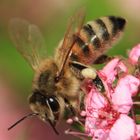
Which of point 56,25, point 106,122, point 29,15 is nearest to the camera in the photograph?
point 106,122

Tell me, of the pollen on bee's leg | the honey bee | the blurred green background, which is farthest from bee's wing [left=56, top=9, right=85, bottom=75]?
the blurred green background

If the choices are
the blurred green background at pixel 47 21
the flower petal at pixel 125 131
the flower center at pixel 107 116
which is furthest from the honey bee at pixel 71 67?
the blurred green background at pixel 47 21

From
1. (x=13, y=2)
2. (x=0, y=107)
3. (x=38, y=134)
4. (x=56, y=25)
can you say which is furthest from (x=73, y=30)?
(x=13, y=2)

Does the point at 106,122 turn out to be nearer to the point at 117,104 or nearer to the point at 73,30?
the point at 117,104

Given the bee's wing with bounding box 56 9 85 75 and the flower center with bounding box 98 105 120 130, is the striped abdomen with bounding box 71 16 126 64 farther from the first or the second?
the flower center with bounding box 98 105 120 130

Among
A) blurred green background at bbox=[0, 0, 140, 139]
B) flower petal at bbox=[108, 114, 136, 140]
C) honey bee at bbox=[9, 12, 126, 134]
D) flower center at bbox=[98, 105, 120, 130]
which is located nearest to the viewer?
flower petal at bbox=[108, 114, 136, 140]

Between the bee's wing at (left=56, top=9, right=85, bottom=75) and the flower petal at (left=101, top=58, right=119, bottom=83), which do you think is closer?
the flower petal at (left=101, top=58, right=119, bottom=83)

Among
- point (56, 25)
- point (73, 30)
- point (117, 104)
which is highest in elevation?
point (73, 30)

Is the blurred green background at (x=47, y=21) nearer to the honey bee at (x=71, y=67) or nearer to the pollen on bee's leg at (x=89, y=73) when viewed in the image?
the honey bee at (x=71, y=67)
